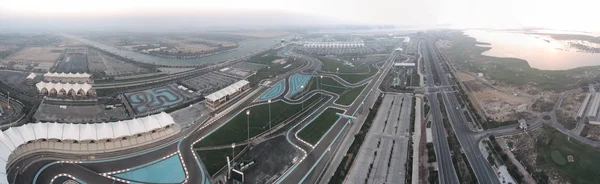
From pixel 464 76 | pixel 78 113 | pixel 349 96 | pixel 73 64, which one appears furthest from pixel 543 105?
pixel 73 64

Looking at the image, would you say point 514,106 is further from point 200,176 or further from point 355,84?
point 200,176

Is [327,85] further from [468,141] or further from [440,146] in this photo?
[468,141]

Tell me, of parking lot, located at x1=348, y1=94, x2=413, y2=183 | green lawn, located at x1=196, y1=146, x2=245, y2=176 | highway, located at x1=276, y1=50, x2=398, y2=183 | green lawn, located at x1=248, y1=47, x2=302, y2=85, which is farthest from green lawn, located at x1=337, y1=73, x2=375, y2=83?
green lawn, located at x1=196, y1=146, x2=245, y2=176

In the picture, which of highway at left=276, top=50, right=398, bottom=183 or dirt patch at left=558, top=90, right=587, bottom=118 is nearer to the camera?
highway at left=276, top=50, right=398, bottom=183

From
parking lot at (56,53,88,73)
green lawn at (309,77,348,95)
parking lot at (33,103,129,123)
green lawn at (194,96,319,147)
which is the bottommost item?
green lawn at (194,96,319,147)

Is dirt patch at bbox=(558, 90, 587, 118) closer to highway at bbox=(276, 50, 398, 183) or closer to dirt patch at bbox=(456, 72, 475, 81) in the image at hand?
dirt patch at bbox=(456, 72, 475, 81)

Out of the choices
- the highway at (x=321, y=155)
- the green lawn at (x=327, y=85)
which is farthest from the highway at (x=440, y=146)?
the green lawn at (x=327, y=85)

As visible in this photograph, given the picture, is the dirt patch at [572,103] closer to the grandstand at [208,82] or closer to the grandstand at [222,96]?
the grandstand at [222,96]
